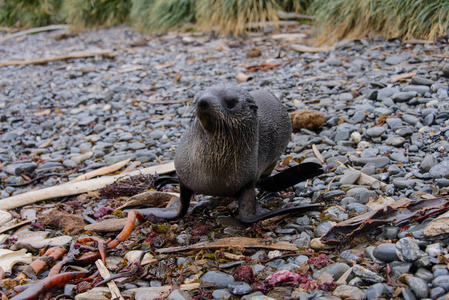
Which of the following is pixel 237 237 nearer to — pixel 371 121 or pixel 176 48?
pixel 371 121

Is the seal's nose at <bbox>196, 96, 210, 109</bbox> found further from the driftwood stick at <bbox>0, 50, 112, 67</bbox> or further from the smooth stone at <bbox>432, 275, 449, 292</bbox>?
the driftwood stick at <bbox>0, 50, 112, 67</bbox>

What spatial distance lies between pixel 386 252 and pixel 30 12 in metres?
17.2

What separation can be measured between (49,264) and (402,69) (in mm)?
5468

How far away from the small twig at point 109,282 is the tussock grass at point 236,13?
798cm

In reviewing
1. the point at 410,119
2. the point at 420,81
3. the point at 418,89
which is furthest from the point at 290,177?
the point at 420,81

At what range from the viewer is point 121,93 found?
8086mm

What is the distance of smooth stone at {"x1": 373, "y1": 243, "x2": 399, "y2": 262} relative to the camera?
104 inches

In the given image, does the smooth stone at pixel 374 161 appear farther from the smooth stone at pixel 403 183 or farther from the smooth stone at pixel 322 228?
the smooth stone at pixel 322 228

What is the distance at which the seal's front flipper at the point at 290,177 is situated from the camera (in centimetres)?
377

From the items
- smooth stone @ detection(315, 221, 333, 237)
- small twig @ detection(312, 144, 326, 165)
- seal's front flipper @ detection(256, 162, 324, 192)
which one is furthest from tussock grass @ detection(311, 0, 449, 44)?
smooth stone @ detection(315, 221, 333, 237)

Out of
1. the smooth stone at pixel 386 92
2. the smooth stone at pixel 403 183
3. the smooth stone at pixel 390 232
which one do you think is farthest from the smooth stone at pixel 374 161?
A: the smooth stone at pixel 386 92

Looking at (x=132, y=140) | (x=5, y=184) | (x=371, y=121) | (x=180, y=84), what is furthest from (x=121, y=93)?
(x=371, y=121)

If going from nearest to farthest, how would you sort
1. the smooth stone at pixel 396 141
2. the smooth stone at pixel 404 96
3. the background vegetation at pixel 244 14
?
1. the smooth stone at pixel 396 141
2. the smooth stone at pixel 404 96
3. the background vegetation at pixel 244 14

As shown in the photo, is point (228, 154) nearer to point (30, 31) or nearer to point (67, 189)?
point (67, 189)
